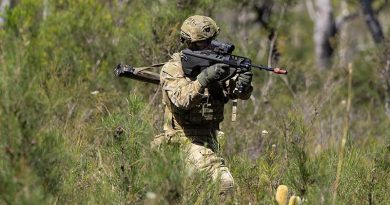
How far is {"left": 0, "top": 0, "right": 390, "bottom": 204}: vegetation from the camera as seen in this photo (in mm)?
4723

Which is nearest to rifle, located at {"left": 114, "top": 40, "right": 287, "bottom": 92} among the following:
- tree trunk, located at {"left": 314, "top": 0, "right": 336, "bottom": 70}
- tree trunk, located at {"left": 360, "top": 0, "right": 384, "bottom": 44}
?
tree trunk, located at {"left": 360, "top": 0, "right": 384, "bottom": 44}

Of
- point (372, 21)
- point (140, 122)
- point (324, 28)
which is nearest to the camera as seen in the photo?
point (140, 122)

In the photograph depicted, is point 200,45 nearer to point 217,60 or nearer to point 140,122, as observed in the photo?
point 217,60

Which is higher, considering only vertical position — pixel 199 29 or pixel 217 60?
pixel 199 29

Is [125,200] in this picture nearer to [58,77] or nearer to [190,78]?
[190,78]

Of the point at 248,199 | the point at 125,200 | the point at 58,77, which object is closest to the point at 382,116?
the point at 58,77

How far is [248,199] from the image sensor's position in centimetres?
593

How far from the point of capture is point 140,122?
5.58 m

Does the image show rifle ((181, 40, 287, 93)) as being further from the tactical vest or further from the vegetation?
the vegetation

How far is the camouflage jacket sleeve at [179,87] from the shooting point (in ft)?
18.7

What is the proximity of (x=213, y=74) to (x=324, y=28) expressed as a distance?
1177 cm

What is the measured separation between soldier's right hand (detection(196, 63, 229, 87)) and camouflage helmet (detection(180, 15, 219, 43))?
16.3 inches

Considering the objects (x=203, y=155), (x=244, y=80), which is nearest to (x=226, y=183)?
(x=203, y=155)

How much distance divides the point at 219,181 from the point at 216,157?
1.32ft
